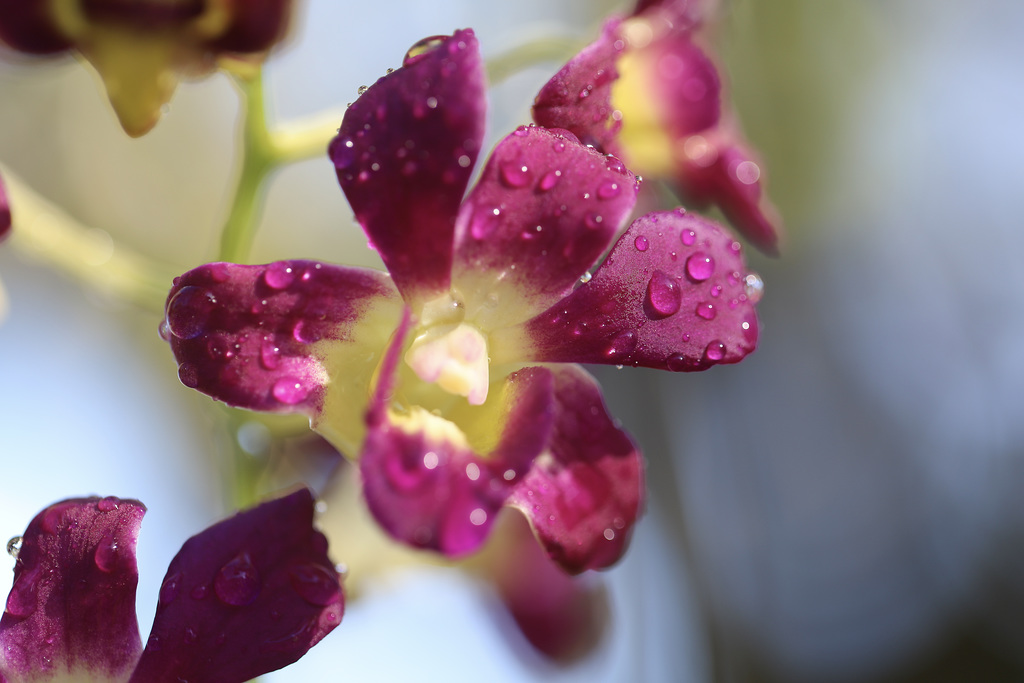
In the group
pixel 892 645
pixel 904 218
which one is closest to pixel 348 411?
pixel 892 645

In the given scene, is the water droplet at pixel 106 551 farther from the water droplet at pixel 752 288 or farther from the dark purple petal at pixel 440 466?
the water droplet at pixel 752 288

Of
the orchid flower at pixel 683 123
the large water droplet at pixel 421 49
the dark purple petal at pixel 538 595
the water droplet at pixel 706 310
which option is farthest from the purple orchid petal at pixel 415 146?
the dark purple petal at pixel 538 595

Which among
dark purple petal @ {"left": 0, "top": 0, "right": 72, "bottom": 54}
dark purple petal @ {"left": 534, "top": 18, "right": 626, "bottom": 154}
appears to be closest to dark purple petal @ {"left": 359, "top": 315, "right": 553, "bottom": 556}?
dark purple petal @ {"left": 534, "top": 18, "right": 626, "bottom": 154}

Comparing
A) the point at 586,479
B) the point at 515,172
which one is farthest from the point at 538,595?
the point at 515,172

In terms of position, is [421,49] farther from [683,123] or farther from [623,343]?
[683,123]

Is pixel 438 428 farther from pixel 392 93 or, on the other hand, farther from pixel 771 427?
pixel 771 427

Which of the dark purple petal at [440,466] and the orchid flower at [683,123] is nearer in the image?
the dark purple petal at [440,466]

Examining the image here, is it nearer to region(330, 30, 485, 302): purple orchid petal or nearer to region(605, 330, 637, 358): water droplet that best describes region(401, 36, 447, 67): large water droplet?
region(330, 30, 485, 302): purple orchid petal
